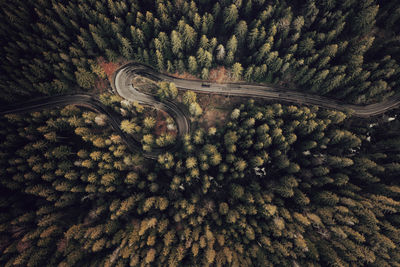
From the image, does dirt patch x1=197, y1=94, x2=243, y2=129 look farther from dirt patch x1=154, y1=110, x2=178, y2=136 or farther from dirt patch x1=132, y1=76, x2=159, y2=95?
dirt patch x1=132, y1=76, x2=159, y2=95

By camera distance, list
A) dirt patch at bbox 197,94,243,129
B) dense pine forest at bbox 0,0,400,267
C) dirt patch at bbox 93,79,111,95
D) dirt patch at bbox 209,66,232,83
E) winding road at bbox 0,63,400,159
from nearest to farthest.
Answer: dense pine forest at bbox 0,0,400,267 < winding road at bbox 0,63,400,159 < dirt patch at bbox 93,79,111,95 < dirt patch at bbox 197,94,243,129 < dirt patch at bbox 209,66,232,83

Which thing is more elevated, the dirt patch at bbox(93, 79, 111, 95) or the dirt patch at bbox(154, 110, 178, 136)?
the dirt patch at bbox(93, 79, 111, 95)

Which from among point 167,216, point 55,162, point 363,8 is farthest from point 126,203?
point 363,8

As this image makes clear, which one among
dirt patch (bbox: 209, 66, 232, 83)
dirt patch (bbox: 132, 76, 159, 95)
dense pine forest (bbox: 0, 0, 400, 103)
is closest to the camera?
dense pine forest (bbox: 0, 0, 400, 103)

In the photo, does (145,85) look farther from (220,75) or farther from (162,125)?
(220,75)

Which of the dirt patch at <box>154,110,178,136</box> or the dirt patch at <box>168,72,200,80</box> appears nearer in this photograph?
the dirt patch at <box>154,110,178,136</box>

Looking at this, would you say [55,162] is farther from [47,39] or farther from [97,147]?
[47,39]

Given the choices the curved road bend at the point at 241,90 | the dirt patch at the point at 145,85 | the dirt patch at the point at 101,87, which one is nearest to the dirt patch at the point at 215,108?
the curved road bend at the point at 241,90

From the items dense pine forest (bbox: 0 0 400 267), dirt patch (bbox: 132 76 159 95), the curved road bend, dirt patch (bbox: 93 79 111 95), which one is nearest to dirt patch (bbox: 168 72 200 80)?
the curved road bend

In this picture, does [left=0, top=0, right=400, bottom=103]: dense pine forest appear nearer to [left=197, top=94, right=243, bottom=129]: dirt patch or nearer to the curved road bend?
the curved road bend
